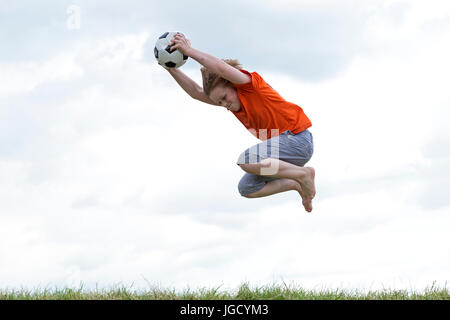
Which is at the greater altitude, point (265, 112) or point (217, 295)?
point (265, 112)

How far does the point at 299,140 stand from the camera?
6.85 meters

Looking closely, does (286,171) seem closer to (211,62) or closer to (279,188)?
(279,188)

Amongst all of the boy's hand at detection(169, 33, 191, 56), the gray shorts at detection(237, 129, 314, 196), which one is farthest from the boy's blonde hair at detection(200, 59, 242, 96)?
the gray shorts at detection(237, 129, 314, 196)

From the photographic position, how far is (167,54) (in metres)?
6.74

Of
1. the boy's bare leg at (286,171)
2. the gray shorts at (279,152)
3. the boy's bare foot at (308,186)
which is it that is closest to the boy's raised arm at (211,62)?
the gray shorts at (279,152)

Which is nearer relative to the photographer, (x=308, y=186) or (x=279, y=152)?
(x=279, y=152)

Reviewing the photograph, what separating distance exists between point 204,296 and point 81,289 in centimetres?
137

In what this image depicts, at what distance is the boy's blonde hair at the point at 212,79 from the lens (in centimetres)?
685

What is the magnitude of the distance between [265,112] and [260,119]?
124 millimetres

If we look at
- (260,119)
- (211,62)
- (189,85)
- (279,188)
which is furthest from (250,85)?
(279,188)

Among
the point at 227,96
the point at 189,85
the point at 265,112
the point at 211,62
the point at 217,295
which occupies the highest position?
the point at 189,85

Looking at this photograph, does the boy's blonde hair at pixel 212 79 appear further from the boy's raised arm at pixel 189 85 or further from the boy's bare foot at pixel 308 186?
the boy's bare foot at pixel 308 186
